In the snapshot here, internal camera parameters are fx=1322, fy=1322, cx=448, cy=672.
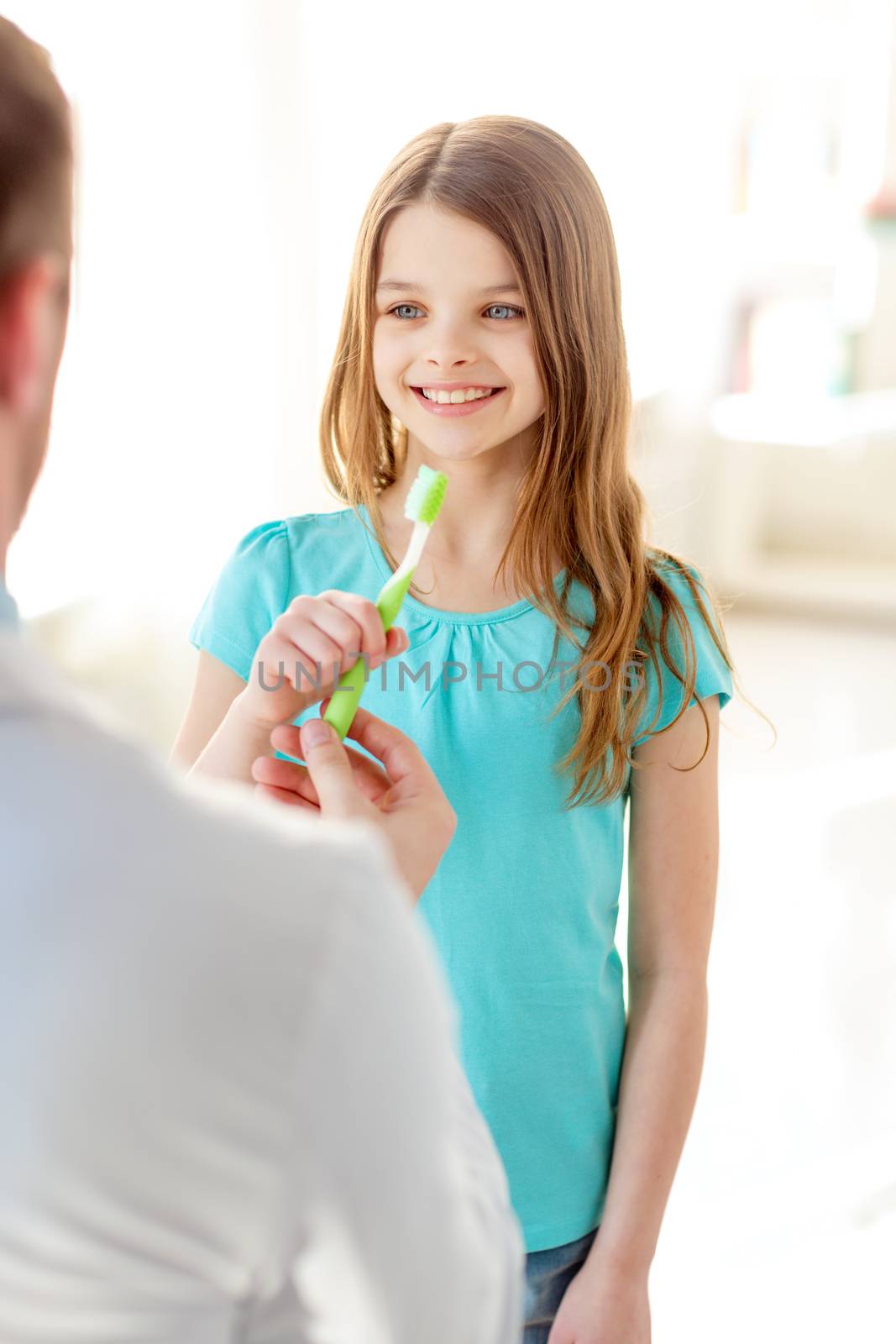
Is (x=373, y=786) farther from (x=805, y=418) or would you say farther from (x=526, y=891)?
(x=805, y=418)

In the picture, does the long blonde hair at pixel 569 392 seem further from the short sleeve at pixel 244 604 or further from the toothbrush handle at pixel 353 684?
the toothbrush handle at pixel 353 684

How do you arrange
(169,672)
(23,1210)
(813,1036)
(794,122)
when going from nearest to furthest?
(23,1210), (813,1036), (169,672), (794,122)

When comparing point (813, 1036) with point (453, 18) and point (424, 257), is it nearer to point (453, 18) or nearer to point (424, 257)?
point (424, 257)

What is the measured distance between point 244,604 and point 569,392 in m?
0.27

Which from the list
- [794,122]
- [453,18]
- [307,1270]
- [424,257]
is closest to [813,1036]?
[424,257]

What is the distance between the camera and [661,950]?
896mm

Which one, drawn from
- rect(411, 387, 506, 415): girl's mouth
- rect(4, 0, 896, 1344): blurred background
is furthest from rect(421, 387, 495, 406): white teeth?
rect(4, 0, 896, 1344): blurred background

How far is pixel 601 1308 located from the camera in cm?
83

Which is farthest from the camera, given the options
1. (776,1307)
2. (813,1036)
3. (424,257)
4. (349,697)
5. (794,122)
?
(794,122)

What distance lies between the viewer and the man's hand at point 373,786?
1.99ft

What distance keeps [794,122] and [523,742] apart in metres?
4.01

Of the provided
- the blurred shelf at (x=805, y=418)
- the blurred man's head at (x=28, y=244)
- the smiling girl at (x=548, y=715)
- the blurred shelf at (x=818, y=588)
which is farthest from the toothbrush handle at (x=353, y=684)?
the blurred shelf at (x=805, y=418)

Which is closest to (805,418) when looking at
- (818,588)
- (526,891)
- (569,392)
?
(818,588)

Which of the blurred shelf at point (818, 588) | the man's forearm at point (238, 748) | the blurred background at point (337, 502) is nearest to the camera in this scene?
the man's forearm at point (238, 748)
